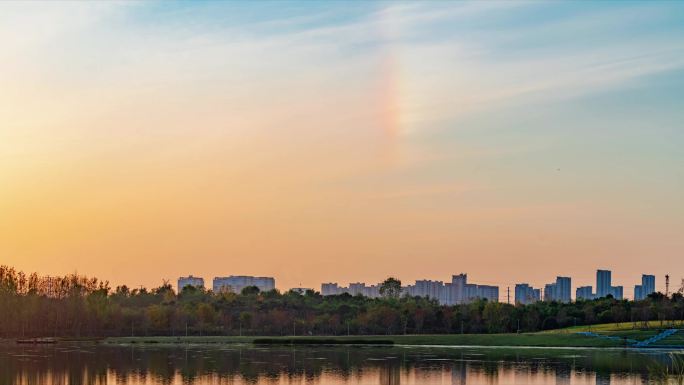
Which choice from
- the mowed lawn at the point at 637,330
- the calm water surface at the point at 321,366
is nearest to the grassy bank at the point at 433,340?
the mowed lawn at the point at 637,330

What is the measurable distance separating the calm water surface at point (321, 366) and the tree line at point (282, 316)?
29.7 metres

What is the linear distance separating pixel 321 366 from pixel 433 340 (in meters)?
41.7

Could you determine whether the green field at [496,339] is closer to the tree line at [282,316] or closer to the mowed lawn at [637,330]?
the mowed lawn at [637,330]

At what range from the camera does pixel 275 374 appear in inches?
2559

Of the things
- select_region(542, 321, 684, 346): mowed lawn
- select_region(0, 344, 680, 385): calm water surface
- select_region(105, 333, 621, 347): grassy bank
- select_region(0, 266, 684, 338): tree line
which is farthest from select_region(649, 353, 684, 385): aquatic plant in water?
select_region(0, 266, 684, 338): tree line

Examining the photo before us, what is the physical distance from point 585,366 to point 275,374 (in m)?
25.5

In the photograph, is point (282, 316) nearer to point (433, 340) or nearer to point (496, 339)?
point (433, 340)

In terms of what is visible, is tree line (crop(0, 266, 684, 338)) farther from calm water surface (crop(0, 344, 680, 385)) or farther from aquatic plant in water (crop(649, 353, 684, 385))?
aquatic plant in water (crop(649, 353, 684, 385))

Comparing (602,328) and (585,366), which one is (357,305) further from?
(585,366)

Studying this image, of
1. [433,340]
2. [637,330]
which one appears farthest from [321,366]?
[637,330]

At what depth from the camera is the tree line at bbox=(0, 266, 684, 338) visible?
422 ft

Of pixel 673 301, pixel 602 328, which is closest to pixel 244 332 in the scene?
pixel 602 328

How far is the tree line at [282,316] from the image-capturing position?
128500mm

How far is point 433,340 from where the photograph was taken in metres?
113
